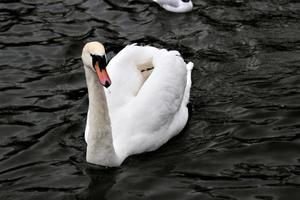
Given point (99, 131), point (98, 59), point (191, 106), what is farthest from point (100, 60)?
point (191, 106)

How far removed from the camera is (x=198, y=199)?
7.35 m

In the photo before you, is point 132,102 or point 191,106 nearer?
point 132,102

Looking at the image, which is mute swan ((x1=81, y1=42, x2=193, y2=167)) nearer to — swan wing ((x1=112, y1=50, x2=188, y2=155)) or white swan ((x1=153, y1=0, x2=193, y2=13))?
swan wing ((x1=112, y1=50, x2=188, y2=155))

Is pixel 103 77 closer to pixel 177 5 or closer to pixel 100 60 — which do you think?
pixel 100 60

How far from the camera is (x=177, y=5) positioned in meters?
13.4

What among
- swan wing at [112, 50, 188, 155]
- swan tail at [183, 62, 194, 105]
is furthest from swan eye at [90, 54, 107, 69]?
swan tail at [183, 62, 194, 105]

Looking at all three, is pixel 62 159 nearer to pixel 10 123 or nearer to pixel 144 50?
pixel 10 123

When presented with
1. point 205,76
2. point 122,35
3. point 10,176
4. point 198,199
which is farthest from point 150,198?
point 122,35

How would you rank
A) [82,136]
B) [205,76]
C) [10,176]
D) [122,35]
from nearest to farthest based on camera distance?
[10,176]
[82,136]
[205,76]
[122,35]

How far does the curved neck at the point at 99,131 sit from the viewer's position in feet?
25.7

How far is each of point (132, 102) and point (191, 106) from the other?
1.38 meters

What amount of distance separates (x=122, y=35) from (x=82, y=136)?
139 inches

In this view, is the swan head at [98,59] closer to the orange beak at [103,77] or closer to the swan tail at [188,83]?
the orange beak at [103,77]

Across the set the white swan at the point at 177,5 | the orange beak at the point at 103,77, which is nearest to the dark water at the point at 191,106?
the white swan at the point at 177,5
